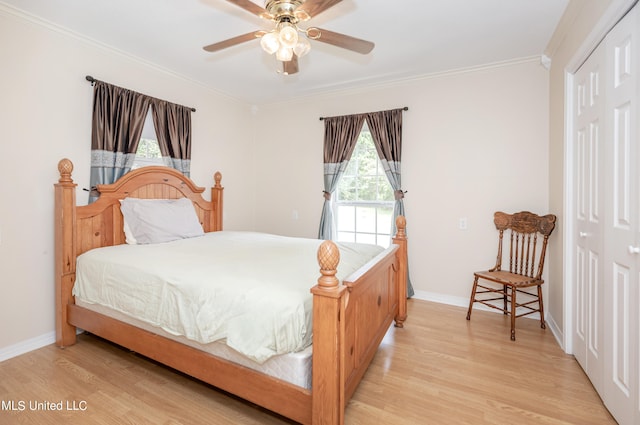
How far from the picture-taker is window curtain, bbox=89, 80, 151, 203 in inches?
107

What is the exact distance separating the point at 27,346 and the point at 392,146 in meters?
3.80

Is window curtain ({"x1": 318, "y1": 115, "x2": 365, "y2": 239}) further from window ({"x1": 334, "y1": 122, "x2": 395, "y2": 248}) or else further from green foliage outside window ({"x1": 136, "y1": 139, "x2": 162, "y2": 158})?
green foliage outside window ({"x1": 136, "y1": 139, "x2": 162, "y2": 158})

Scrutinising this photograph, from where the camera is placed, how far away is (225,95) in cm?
409

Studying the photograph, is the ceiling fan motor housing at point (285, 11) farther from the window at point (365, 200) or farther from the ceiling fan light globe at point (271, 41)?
the window at point (365, 200)

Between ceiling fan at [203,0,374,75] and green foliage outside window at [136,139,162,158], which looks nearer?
ceiling fan at [203,0,374,75]

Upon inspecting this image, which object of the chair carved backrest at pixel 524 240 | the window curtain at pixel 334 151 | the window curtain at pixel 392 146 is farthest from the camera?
the window curtain at pixel 334 151

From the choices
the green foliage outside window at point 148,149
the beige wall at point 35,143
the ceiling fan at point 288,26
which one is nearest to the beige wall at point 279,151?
the beige wall at point 35,143

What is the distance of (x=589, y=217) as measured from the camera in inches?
79.8

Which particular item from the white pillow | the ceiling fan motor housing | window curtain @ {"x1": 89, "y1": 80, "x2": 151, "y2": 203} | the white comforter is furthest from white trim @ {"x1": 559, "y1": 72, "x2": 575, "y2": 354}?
window curtain @ {"x1": 89, "y1": 80, "x2": 151, "y2": 203}

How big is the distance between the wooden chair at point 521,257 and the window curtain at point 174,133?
11.0 feet

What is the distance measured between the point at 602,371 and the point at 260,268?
2103 millimetres

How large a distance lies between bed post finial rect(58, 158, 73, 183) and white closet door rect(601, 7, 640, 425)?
3.64 m

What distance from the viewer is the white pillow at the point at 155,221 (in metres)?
2.72

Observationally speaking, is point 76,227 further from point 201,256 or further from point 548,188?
point 548,188
